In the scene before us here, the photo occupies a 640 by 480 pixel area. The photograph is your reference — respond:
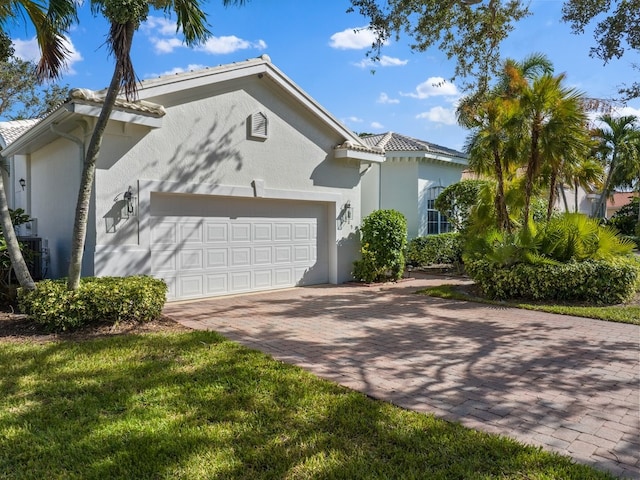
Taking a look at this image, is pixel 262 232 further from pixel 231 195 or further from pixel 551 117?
pixel 551 117

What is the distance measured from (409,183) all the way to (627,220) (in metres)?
23.6

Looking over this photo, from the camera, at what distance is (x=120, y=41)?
253 inches

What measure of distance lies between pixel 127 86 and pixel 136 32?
0.82 metres

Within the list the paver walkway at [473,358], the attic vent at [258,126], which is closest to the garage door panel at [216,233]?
the paver walkway at [473,358]

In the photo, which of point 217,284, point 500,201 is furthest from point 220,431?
point 500,201

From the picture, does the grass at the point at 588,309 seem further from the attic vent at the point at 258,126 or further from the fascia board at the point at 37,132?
the fascia board at the point at 37,132

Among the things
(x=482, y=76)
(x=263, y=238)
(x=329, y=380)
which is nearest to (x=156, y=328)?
(x=329, y=380)

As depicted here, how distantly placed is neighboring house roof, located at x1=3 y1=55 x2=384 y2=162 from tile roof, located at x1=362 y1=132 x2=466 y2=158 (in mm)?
5537

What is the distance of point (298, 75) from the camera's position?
12359 mm

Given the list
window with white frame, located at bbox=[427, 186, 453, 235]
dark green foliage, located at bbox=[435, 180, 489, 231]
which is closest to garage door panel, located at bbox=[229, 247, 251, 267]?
dark green foliage, located at bbox=[435, 180, 489, 231]

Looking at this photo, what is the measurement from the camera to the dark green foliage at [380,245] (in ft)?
43.2

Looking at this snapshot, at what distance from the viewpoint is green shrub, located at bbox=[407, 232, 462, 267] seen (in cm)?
1767

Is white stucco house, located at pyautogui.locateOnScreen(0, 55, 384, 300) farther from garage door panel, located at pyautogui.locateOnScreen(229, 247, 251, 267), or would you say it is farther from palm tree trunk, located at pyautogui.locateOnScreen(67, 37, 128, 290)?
palm tree trunk, located at pyautogui.locateOnScreen(67, 37, 128, 290)

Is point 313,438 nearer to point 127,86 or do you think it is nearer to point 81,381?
point 81,381
